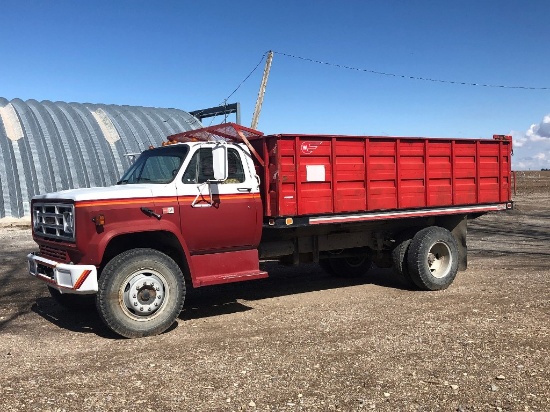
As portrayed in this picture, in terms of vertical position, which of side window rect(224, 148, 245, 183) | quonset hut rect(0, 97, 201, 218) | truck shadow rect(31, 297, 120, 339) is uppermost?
quonset hut rect(0, 97, 201, 218)

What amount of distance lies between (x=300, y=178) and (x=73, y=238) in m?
2.95

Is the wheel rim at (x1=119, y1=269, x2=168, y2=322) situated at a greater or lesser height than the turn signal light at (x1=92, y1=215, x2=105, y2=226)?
lesser

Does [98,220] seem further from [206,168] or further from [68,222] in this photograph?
[206,168]

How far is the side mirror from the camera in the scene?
6.59 meters

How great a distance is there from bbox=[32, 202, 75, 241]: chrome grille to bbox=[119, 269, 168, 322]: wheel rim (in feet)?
2.73

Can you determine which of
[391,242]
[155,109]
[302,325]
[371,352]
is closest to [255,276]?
[302,325]

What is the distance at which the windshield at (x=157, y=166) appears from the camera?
6828 millimetres

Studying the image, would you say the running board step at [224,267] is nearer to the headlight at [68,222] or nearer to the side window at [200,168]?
the side window at [200,168]

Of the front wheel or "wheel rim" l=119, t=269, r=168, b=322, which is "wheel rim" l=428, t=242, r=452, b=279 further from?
"wheel rim" l=119, t=269, r=168, b=322

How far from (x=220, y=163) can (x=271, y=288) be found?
127 inches

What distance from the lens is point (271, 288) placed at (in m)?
9.13

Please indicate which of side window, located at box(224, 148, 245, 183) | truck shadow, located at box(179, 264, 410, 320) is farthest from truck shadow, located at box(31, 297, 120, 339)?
side window, located at box(224, 148, 245, 183)

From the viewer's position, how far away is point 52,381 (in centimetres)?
481

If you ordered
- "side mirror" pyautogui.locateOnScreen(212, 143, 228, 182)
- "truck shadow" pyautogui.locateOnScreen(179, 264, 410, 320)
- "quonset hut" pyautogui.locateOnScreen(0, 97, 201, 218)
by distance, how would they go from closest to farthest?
"side mirror" pyautogui.locateOnScreen(212, 143, 228, 182) → "truck shadow" pyautogui.locateOnScreen(179, 264, 410, 320) → "quonset hut" pyautogui.locateOnScreen(0, 97, 201, 218)
